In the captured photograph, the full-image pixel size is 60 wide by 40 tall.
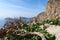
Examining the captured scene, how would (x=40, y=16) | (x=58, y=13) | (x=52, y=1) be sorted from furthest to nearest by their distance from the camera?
(x=40, y=16) < (x=52, y=1) < (x=58, y=13)

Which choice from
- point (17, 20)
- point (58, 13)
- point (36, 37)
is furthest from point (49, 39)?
point (58, 13)

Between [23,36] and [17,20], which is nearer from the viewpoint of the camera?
[23,36]

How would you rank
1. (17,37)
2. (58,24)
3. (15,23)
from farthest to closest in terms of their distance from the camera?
(58,24)
(15,23)
(17,37)

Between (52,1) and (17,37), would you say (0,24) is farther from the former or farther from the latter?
(52,1)

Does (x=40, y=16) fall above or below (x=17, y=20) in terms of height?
below

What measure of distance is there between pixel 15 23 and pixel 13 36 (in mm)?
1865

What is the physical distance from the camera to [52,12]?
20.0m

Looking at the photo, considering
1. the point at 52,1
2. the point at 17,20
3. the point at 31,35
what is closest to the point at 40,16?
the point at 52,1

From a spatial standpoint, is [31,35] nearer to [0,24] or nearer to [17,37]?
[17,37]

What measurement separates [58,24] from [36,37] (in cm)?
392

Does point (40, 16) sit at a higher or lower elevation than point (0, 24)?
lower

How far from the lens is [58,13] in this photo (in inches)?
754

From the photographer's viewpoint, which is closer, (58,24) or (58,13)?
(58,24)

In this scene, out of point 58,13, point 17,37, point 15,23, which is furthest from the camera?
point 58,13
